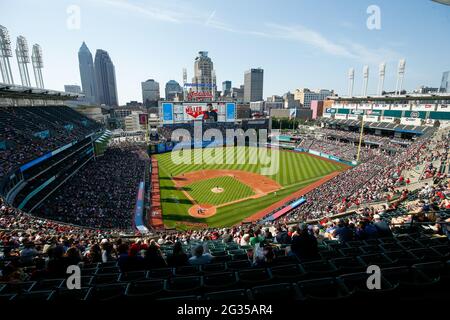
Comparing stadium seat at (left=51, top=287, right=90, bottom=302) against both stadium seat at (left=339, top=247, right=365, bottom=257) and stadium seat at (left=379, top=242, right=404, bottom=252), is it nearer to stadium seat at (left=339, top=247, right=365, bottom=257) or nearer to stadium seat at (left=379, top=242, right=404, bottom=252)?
stadium seat at (left=339, top=247, right=365, bottom=257)

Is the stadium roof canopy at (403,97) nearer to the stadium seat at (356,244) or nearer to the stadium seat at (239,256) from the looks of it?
the stadium seat at (356,244)

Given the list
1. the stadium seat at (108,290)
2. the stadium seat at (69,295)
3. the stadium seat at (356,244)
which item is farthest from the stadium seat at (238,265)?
the stadium seat at (356,244)

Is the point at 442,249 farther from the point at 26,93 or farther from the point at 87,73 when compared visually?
the point at 87,73

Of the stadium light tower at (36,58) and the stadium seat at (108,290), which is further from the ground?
the stadium light tower at (36,58)

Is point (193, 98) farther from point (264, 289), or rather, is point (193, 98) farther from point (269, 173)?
point (264, 289)

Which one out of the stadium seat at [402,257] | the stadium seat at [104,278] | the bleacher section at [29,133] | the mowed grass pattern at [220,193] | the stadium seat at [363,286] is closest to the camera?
the stadium seat at [363,286]

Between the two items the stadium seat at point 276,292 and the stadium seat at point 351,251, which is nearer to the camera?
the stadium seat at point 276,292

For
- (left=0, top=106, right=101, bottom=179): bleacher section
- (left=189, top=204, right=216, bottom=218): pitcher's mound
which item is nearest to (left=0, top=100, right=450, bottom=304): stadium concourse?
(left=0, top=106, right=101, bottom=179): bleacher section

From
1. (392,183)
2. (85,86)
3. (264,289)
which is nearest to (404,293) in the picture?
(264,289)
